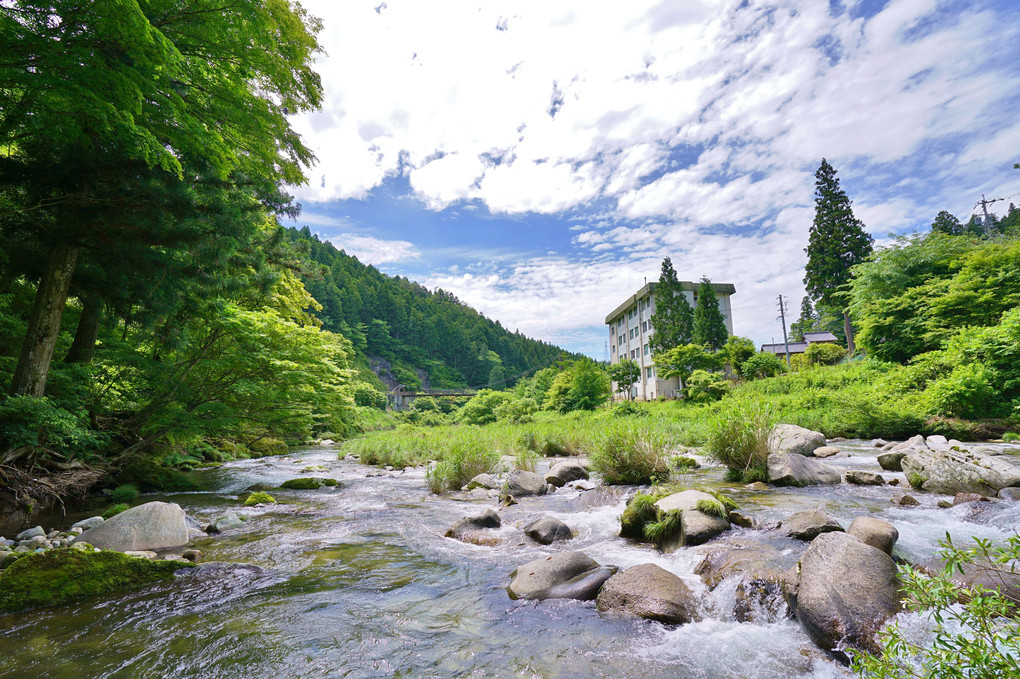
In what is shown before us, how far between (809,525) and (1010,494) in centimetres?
385

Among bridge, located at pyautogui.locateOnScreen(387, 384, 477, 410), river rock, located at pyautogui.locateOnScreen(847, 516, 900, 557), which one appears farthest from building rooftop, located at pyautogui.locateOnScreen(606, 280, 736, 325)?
river rock, located at pyautogui.locateOnScreen(847, 516, 900, 557)

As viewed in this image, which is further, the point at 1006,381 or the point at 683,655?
the point at 1006,381

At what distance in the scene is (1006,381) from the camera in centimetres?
1378

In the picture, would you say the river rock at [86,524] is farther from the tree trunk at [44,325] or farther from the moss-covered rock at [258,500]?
the moss-covered rock at [258,500]

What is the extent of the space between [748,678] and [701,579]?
57.6 inches

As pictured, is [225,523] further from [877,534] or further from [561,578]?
[877,534]

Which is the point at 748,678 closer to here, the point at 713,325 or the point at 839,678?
the point at 839,678

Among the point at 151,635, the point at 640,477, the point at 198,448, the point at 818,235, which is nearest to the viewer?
the point at 151,635

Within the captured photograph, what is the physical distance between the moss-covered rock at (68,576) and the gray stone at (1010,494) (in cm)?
1115

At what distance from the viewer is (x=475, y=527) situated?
24.1 feet

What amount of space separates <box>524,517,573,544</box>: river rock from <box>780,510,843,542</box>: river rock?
2.82 m

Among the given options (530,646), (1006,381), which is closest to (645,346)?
(1006,381)

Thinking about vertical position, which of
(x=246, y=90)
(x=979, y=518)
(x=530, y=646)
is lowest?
(x=530, y=646)

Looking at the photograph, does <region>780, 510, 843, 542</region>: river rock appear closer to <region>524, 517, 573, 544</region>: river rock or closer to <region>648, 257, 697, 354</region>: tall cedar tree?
<region>524, 517, 573, 544</region>: river rock
